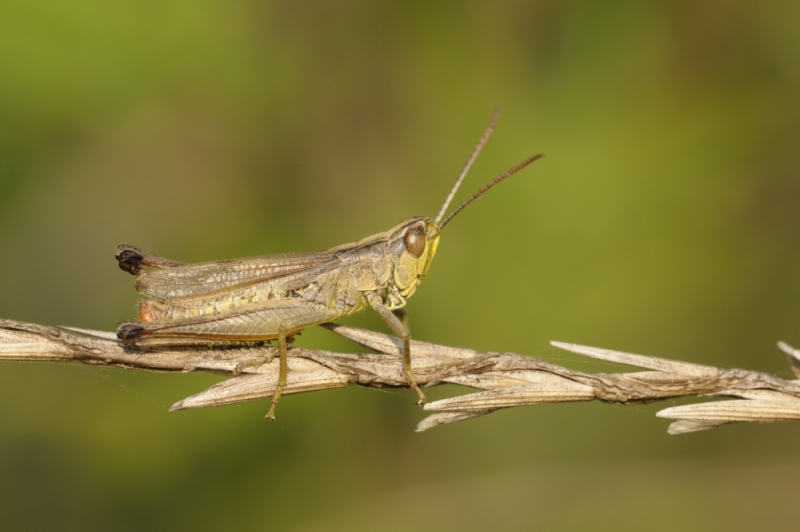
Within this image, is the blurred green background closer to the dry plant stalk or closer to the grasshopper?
the grasshopper

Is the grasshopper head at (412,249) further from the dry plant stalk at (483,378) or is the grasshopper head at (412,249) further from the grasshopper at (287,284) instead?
the dry plant stalk at (483,378)

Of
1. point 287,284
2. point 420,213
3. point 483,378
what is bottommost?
point 483,378

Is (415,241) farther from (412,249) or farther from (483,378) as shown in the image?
(483,378)

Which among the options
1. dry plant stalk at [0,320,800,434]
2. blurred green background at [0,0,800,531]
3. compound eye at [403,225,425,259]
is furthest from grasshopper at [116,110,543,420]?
dry plant stalk at [0,320,800,434]

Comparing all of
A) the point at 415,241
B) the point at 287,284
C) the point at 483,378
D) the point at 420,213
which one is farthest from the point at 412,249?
the point at 483,378

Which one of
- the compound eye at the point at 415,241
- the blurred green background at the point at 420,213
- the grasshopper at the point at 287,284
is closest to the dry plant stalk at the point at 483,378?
the grasshopper at the point at 287,284

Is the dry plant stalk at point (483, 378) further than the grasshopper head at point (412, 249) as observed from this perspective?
No

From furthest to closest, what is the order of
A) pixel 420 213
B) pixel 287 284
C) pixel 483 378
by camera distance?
pixel 420 213, pixel 287 284, pixel 483 378
